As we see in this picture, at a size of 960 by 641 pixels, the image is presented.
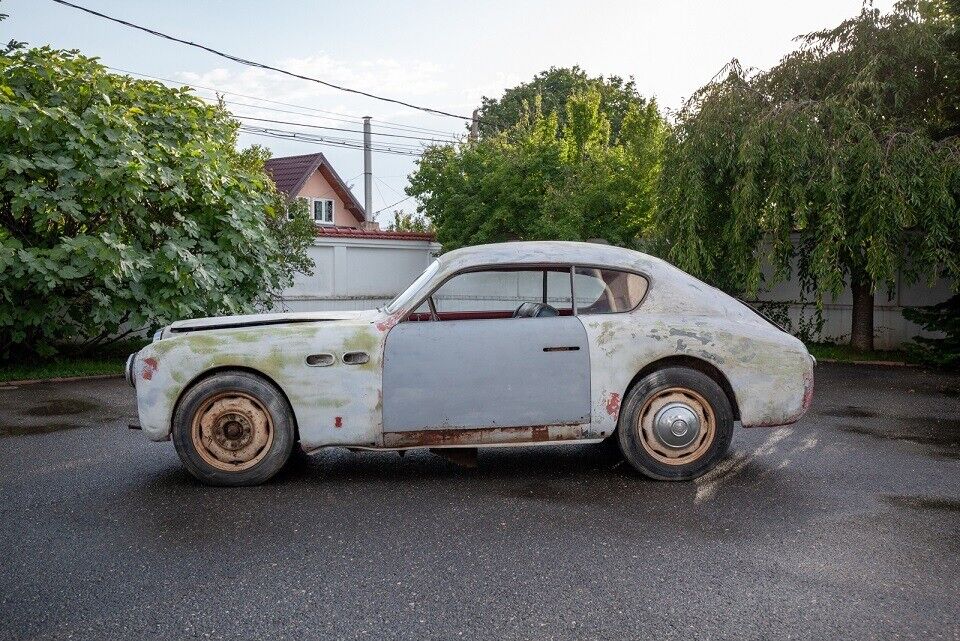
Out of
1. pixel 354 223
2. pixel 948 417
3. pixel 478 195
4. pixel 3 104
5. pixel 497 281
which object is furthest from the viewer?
pixel 354 223

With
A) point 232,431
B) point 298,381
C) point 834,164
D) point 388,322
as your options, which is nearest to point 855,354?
point 834,164

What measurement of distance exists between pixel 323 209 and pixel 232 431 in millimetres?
33370

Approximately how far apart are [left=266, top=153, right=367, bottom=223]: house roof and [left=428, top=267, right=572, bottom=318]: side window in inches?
1136

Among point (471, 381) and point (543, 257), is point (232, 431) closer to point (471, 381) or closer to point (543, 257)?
point (471, 381)

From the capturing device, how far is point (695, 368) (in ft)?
18.7

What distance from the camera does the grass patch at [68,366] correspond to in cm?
1097

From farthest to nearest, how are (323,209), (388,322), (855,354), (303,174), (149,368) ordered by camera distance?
(323,209) → (303,174) → (855,354) → (388,322) → (149,368)

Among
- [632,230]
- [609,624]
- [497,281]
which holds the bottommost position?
[609,624]

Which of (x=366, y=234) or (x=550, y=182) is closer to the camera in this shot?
(x=550, y=182)

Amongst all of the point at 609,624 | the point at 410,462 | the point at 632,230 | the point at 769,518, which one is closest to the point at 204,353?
the point at 410,462

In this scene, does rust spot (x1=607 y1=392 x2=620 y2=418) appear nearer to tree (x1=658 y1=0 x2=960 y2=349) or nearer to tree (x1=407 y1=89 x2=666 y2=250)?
tree (x1=658 y1=0 x2=960 y2=349)

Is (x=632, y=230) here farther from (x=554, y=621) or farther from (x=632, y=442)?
(x=554, y=621)

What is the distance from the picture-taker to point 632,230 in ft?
56.9

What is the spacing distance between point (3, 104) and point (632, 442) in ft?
27.6
